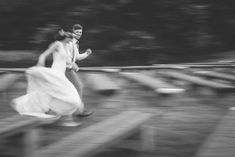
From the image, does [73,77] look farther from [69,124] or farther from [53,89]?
[69,124]

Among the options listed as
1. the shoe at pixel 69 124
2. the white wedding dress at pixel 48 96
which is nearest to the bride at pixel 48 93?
the white wedding dress at pixel 48 96

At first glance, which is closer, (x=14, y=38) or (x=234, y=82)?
(x=234, y=82)

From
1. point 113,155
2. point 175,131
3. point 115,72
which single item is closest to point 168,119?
point 175,131

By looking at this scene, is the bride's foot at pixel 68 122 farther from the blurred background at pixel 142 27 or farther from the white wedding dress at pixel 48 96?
the blurred background at pixel 142 27

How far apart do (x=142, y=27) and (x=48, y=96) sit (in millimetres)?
13743

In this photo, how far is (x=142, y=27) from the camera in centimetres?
1961

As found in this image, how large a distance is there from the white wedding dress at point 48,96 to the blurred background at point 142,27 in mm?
11814

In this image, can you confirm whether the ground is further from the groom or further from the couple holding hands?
the groom

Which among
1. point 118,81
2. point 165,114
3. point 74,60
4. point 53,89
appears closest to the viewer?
Answer: point 53,89

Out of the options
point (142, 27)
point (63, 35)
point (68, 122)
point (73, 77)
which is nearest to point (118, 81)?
point (73, 77)

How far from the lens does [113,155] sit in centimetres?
500

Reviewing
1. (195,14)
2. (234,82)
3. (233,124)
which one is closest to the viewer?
(233,124)

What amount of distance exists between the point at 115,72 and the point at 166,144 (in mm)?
6589

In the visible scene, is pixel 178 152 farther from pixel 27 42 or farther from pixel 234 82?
pixel 27 42
